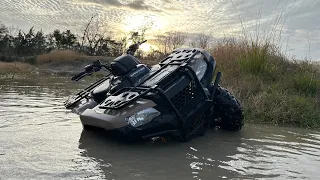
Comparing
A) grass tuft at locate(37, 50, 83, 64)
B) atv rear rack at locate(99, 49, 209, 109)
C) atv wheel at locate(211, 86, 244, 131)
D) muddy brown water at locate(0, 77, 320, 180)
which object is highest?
grass tuft at locate(37, 50, 83, 64)

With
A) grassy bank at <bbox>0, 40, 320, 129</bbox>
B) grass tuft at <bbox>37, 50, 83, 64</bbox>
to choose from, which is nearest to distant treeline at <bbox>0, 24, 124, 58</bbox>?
grass tuft at <bbox>37, 50, 83, 64</bbox>

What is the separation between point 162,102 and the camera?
3637mm

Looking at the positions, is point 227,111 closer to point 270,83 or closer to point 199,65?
point 199,65

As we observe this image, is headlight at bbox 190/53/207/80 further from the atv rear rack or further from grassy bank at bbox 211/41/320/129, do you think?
grassy bank at bbox 211/41/320/129

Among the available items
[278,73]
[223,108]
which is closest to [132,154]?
[223,108]

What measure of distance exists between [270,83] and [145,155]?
4.87 m

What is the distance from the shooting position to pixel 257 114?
602cm

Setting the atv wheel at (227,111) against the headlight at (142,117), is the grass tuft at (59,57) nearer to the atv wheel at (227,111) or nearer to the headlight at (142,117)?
the atv wheel at (227,111)

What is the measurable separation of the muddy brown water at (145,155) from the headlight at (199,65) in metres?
0.82

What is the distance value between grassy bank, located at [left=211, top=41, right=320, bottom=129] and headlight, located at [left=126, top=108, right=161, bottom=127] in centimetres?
281

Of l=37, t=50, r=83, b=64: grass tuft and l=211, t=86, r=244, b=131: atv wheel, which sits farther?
l=37, t=50, r=83, b=64: grass tuft

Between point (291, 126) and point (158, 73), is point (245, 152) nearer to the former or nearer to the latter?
point (158, 73)

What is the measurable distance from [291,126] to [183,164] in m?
3.13

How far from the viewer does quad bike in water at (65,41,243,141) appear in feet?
11.6
